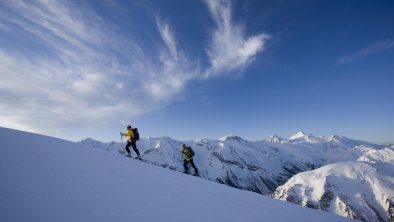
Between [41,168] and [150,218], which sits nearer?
[150,218]

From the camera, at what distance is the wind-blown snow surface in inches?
179

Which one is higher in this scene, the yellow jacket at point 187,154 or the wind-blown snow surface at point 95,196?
the yellow jacket at point 187,154

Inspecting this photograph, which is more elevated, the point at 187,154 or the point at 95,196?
the point at 187,154

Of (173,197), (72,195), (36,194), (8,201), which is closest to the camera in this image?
(8,201)

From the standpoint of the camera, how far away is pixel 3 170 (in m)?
5.52

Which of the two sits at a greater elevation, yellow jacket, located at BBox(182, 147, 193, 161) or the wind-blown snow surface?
yellow jacket, located at BBox(182, 147, 193, 161)

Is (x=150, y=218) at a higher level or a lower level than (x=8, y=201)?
lower

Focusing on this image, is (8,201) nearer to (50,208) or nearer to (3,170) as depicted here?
(50,208)

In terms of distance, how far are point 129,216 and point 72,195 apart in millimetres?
1374

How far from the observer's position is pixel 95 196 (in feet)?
18.2

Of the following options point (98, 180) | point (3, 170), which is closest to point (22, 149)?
point (3, 170)

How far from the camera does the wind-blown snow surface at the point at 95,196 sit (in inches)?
179

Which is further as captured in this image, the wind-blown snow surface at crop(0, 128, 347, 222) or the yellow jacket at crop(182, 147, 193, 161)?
the yellow jacket at crop(182, 147, 193, 161)

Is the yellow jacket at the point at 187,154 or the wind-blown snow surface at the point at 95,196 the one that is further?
the yellow jacket at the point at 187,154
